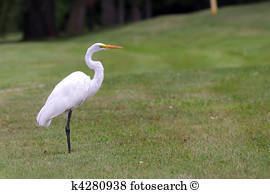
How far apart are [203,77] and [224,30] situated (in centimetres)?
1489

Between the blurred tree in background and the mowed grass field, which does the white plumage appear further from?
the blurred tree in background

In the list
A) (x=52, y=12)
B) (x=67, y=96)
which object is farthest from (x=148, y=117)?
(x=52, y=12)

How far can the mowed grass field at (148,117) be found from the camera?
962 centimetres

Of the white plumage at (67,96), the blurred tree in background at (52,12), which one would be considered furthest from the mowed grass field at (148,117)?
the blurred tree in background at (52,12)

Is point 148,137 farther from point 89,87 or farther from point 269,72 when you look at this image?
point 269,72

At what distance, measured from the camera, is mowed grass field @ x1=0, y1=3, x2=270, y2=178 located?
9625mm

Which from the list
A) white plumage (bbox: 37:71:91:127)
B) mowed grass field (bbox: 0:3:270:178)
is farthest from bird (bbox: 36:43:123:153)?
mowed grass field (bbox: 0:3:270:178)

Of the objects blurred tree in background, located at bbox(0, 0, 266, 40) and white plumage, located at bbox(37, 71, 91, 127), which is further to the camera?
blurred tree in background, located at bbox(0, 0, 266, 40)

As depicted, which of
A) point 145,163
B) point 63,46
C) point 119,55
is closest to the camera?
point 145,163

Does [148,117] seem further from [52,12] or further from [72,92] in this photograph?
[52,12]

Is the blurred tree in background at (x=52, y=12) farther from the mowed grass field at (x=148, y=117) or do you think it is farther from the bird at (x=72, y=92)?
the bird at (x=72, y=92)

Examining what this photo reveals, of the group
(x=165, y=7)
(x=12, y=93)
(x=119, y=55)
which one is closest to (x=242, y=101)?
(x=12, y=93)

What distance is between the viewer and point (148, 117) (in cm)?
1388

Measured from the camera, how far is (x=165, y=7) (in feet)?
221
